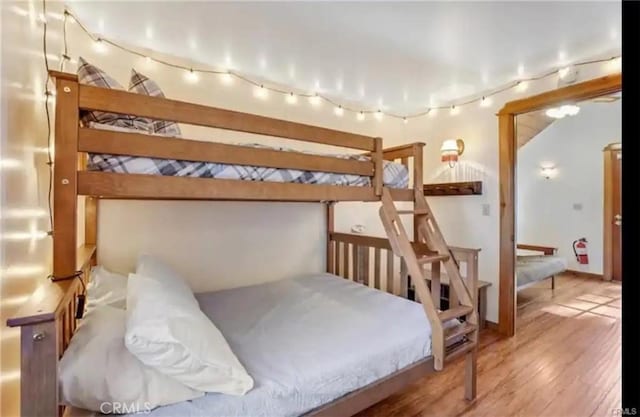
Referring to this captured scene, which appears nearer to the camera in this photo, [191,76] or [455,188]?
[191,76]

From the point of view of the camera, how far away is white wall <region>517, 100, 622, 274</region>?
486cm

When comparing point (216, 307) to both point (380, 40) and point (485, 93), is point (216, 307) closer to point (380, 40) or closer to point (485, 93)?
point (380, 40)

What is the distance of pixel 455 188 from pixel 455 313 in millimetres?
1822

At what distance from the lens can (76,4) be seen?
198 cm

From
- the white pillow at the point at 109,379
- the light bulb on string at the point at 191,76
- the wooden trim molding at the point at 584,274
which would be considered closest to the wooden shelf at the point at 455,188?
the light bulb on string at the point at 191,76

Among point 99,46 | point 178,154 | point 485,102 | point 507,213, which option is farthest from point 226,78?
point 507,213

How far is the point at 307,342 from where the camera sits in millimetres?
1547

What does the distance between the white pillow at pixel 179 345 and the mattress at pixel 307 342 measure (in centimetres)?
8

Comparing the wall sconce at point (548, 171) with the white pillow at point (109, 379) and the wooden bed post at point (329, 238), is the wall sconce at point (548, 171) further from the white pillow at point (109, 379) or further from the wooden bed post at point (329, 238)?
the white pillow at point (109, 379)

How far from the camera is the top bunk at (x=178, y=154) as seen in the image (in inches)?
46.8

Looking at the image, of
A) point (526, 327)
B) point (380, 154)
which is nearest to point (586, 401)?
point (526, 327)

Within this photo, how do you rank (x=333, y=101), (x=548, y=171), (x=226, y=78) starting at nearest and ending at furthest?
(x=226, y=78), (x=333, y=101), (x=548, y=171)

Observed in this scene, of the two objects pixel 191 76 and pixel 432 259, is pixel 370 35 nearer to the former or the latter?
pixel 191 76

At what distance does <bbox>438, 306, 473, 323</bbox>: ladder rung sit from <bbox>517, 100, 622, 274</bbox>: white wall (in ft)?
14.0
